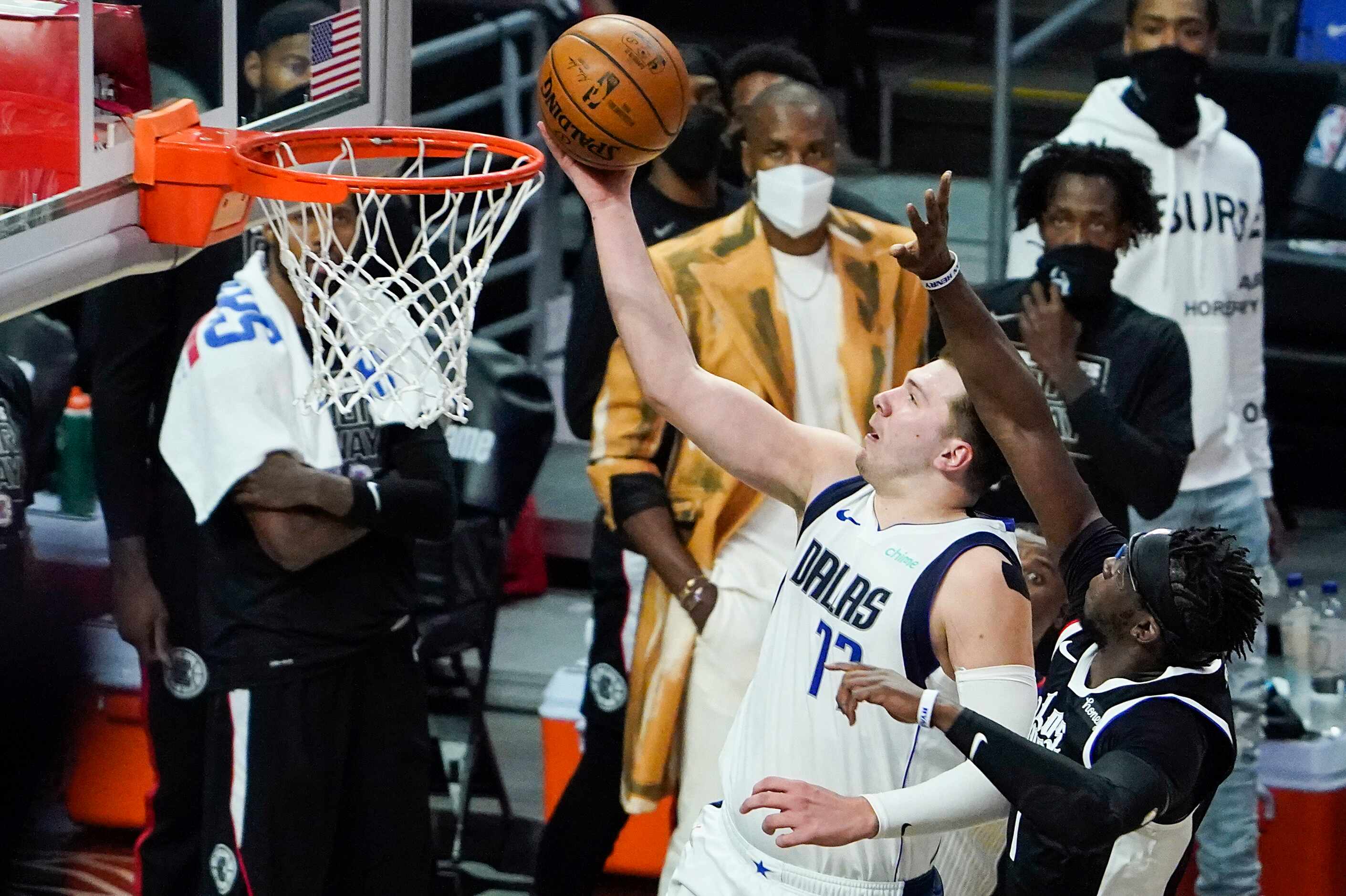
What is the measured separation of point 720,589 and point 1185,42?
2.22 m

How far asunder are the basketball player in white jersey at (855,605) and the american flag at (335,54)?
0.67 meters

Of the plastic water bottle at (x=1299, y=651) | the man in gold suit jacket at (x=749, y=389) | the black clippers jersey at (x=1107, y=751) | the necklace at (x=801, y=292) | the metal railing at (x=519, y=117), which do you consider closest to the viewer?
the black clippers jersey at (x=1107, y=751)

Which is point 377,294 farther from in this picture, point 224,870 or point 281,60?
point 224,870

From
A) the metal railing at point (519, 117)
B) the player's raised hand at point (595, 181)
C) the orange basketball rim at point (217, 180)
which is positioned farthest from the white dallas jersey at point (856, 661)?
the metal railing at point (519, 117)

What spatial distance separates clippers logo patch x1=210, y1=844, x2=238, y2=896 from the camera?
455 centimetres

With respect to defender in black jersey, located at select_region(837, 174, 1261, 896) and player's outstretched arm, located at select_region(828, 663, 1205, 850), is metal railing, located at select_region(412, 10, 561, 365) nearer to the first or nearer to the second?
defender in black jersey, located at select_region(837, 174, 1261, 896)

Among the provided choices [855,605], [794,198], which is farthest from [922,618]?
[794,198]

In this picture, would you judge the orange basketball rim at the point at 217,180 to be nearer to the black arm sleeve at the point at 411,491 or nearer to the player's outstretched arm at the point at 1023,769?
the black arm sleeve at the point at 411,491

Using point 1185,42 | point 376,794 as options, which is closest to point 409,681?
point 376,794

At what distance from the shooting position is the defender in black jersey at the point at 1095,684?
125 inches

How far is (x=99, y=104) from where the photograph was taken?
353 centimetres

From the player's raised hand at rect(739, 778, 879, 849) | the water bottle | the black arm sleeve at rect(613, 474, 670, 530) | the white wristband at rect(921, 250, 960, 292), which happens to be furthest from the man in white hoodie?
the water bottle

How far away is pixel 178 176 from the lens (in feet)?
11.9

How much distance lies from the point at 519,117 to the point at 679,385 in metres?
4.86
